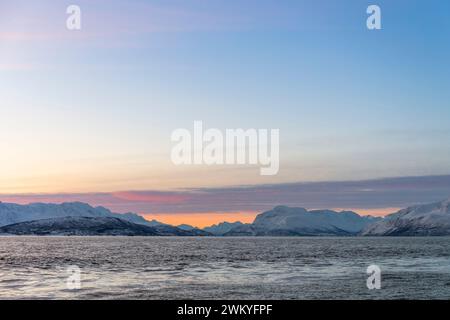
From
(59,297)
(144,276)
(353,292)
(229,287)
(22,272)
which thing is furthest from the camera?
(22,272)

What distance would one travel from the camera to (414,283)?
254 feet

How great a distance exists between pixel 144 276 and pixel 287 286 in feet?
85.4

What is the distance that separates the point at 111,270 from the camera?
103812 millimetres

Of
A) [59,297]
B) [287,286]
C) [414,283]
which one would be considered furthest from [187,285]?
[414,283]

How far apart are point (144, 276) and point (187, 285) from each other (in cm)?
1671
